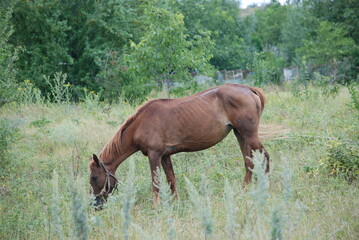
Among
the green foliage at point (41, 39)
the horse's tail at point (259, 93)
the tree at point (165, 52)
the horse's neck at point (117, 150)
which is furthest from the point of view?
the green foliage at point (41, 39)

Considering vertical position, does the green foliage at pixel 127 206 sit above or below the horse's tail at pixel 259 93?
above

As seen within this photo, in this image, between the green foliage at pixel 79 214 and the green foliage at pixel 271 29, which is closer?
the green foliage at pixel 79 214

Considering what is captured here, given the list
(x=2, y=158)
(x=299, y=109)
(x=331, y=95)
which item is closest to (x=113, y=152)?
(x=2, y=158)

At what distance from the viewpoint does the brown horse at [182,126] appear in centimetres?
570

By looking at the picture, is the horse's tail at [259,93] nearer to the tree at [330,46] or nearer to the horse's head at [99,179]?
the horse's head at [99,179]

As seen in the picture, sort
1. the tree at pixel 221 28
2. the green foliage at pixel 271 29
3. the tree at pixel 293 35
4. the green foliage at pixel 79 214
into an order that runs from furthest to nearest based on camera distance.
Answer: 1. the green foliage at pixel 271 29
2. the tree at pixel 293 35
3. the tree at pixel 221 28
4. the green foliage at pixel 79 214

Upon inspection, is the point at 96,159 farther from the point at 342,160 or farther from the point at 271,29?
the point at 271,29

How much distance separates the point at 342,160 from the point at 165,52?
6467mm

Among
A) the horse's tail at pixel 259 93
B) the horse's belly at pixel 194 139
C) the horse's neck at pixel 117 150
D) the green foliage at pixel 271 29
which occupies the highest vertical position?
→ the horse's tail at pixel 259 93

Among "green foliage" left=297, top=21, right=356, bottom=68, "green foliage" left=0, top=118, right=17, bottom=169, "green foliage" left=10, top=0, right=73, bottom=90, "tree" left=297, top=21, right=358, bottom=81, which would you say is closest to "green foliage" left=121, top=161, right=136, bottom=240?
"green foliage" left=0, top=118, right=17, bottom=169

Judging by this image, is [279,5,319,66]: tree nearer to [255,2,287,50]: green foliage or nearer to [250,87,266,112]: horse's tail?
[255,2,287,50]: green foliage

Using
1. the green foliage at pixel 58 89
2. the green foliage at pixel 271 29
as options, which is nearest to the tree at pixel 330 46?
the green foliage at pixel 58 89

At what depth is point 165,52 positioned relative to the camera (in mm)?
10945

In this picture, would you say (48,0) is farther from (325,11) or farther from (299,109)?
(325,11)
